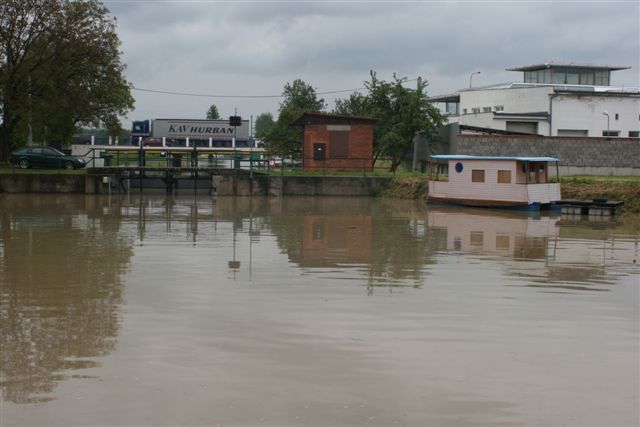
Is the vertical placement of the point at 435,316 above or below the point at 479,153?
below

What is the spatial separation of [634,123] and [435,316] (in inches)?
2035

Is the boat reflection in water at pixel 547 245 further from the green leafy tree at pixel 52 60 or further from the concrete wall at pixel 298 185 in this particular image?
the green leafy tree at pixel 52 60

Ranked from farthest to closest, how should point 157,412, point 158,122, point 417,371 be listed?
point 158,122 < point 417,371 < point 157,412

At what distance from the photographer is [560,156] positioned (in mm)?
42875

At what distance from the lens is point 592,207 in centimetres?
3259

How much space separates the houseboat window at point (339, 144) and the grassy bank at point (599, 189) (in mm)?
6920

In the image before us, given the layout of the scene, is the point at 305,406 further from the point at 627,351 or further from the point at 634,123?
the point at 634,123

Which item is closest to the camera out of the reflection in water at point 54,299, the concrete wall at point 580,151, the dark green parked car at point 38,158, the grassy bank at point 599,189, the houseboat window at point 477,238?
the reflection in water at point 54,299

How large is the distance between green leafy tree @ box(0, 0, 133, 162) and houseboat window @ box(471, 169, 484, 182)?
21.4 metres

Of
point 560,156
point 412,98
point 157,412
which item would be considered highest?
point 412,98

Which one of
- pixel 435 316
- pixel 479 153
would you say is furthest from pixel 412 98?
pixel 435 316

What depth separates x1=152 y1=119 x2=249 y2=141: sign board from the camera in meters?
77.0

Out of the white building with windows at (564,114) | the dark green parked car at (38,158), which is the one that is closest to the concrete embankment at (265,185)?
the dark green parked car at (38,158)

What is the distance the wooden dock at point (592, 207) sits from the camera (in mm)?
32000
